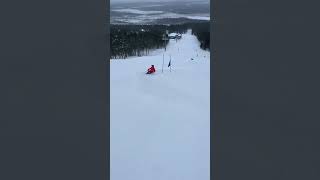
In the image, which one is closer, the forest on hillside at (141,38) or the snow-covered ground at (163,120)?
the snow-covered ground at (163,120)

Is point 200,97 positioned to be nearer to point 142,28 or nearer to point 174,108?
point 174,108

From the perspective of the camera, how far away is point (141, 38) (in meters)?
17.2

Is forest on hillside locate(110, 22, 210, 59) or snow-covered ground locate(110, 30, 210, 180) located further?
forest on hillside locate(110, 22, 210, 59)

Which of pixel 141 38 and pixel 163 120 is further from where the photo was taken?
pixel 141 38

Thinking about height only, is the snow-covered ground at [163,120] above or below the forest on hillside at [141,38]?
below

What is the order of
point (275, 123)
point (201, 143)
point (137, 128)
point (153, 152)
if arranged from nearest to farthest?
point (275, 123) → point (153, 152) → point (201, 143) → point (137, 128)

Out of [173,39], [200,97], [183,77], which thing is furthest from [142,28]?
[200,97]

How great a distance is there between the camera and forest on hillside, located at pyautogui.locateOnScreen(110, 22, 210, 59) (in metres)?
14.9

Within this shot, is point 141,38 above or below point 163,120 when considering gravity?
above

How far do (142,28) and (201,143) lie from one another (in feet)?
57.2

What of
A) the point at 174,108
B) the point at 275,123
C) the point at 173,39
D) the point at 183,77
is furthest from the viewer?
the point at 173,39

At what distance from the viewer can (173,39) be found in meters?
19.2

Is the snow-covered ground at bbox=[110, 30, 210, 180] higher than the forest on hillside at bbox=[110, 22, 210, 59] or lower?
lower

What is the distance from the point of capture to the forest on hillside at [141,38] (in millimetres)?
14883
